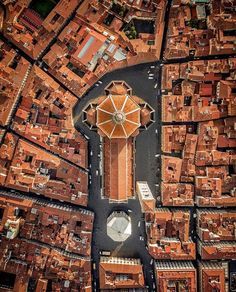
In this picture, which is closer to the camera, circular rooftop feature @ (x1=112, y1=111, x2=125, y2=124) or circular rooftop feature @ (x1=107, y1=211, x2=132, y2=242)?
circular rooftop feature @ (x1=112, y1=111, x2=125, y2=124)

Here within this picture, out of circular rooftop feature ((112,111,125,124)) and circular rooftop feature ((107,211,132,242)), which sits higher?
circular rooftop feature ((112,111,125,124))

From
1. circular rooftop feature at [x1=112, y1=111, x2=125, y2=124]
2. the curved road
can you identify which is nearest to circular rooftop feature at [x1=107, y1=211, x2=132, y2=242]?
the curved road

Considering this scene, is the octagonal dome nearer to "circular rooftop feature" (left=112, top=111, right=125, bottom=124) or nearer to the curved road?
"circular rooftop feature" (left=112, top=111, right=125, bottom=124)

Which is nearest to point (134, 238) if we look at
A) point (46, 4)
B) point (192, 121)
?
point (192, 121)

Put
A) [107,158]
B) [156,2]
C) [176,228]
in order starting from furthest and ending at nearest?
1. [176,228]
2. [156,2]
3. [107,158]

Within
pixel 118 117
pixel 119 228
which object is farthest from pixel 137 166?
pixel 118 117

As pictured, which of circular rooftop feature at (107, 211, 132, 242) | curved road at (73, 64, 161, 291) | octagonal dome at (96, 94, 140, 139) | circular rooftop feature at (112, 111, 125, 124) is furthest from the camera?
curved road at (73, 64, 161, 291)

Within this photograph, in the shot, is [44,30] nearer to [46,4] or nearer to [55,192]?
[46,4]
